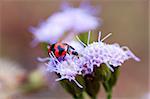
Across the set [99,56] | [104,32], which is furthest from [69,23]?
[99,56]

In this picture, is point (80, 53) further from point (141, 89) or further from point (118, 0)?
Result: point (118, 0)

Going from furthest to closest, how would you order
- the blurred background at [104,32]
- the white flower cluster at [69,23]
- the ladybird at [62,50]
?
the blurred background at [104,32] < the white flower cluster at [69,23] < the ladybird at [62,50]

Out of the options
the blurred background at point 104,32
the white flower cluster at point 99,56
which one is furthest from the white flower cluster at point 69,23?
the white flower cluster at point 99,56

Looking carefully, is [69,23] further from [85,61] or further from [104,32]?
[85,61]

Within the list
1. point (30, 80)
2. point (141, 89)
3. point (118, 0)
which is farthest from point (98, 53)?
point (118, 0)

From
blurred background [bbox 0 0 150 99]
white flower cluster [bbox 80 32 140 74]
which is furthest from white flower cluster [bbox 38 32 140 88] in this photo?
blurred background [bbox 0 0 150 99]

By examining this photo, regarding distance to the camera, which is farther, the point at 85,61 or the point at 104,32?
the point at 104,32

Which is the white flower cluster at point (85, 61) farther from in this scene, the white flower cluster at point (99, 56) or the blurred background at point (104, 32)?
the blurred background at point (104, 32)

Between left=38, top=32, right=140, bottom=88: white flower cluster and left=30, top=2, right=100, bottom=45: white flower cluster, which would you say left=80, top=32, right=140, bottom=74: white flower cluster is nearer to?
left=38, top=32, right=140, bottom=88: white flower cluster

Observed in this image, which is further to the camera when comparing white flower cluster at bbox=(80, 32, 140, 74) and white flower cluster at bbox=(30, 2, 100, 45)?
white flower cluster at bbox=(30, 2, 100, 45)

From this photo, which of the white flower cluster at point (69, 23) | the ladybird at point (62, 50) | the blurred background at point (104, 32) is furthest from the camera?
the blurred background at point (104, 32)
